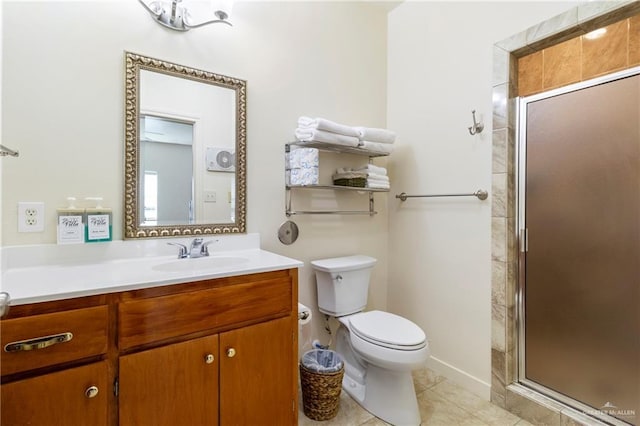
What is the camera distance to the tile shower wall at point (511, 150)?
1.58m

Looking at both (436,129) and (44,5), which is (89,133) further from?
(436,129)

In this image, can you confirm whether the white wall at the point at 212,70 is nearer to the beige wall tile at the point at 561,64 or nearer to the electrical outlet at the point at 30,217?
the electrical outlet at the point at 30,217

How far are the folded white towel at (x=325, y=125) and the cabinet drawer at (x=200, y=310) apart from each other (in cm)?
89

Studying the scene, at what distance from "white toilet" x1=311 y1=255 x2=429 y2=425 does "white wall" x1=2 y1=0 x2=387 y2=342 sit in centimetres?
18

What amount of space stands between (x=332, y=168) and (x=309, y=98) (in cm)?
48

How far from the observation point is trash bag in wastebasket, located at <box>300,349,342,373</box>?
1.64 m

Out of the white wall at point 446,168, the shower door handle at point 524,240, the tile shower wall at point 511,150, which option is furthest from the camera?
the white wall at point 446,168

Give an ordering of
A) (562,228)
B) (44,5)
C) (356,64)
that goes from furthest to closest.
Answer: (356,64) < (562,228) < (44,5)

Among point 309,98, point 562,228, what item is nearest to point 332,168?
point 309,98

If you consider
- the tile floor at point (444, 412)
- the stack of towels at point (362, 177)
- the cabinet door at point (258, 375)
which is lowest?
the tile floor at point (444, 412)

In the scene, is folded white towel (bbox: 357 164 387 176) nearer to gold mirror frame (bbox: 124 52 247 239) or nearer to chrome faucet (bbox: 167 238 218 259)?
gold mirror frame (bbox: 124 52 247 239)

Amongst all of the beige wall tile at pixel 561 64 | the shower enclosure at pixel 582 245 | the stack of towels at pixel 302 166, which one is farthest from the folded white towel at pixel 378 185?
the beige wall tile at pixel 561 64

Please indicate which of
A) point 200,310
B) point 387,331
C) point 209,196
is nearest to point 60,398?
point 200,310

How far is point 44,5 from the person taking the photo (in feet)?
4.22
